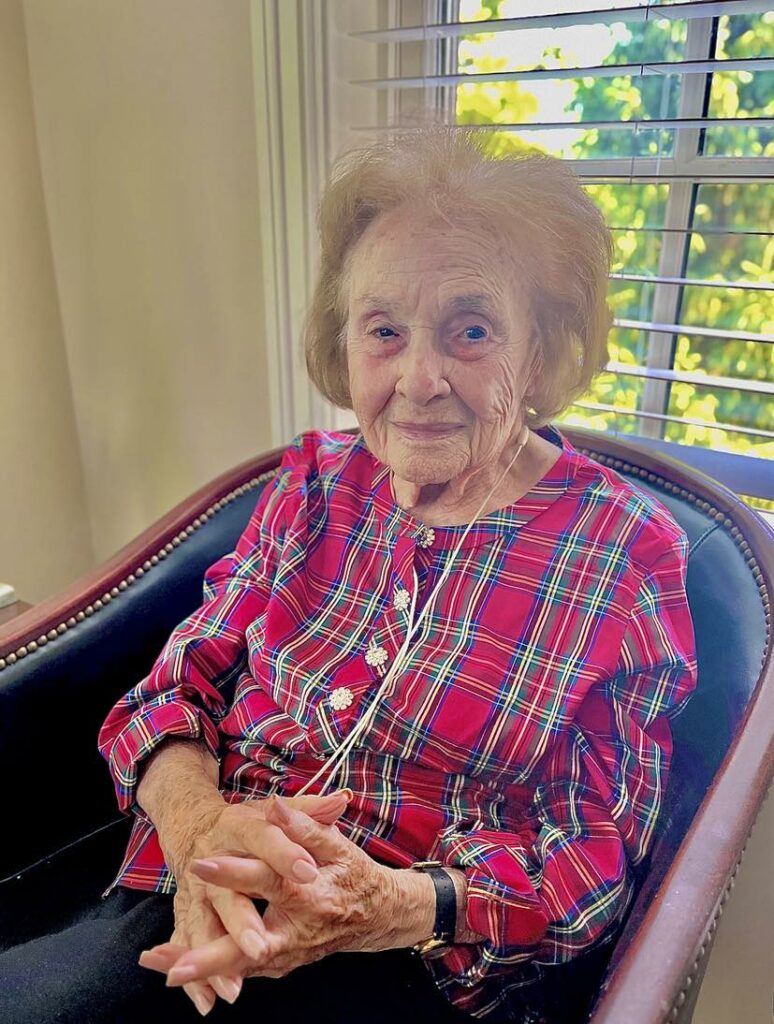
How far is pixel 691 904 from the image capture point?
0.70m

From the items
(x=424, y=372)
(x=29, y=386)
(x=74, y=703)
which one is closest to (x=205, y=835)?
(x=74, y=703)

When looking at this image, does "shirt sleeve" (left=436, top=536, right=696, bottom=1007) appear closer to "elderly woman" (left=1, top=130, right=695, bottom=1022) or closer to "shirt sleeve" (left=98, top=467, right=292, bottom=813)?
"elderly woman" (left=1, top=130, right=695, bottom=1022)

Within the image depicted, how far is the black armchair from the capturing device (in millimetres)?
788

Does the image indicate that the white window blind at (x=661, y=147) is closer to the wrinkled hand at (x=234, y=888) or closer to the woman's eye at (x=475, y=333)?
the woman's eye at (x=475, y=333)

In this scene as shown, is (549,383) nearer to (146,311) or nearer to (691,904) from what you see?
(691,904)

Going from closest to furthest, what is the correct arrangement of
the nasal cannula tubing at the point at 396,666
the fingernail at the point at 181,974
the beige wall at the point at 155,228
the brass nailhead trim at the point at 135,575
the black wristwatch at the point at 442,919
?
the fingernail at the point at 181,974 < the black wristwatch at the point at 442,919 < the nasal cannula tubing at the point at 396,666 < the brass nailhead trim at the point at 135,575 < the beige wall at the point at 155,228

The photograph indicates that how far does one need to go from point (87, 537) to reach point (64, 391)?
361 millimetres

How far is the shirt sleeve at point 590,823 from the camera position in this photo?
83 centimetres

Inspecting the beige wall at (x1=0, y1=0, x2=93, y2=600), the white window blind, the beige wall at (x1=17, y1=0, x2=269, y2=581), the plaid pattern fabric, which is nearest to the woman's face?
the plaid pattern fabric

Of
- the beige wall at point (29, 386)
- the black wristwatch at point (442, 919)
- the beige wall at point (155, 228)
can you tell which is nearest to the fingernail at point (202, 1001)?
the black wristwatch at point (442, 919)

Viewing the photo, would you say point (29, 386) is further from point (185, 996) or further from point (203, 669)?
point (185, 996)

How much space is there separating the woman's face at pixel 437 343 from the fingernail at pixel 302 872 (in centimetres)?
43

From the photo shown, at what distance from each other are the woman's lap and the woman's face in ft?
1.70

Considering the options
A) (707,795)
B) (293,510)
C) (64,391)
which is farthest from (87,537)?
(707,795)
